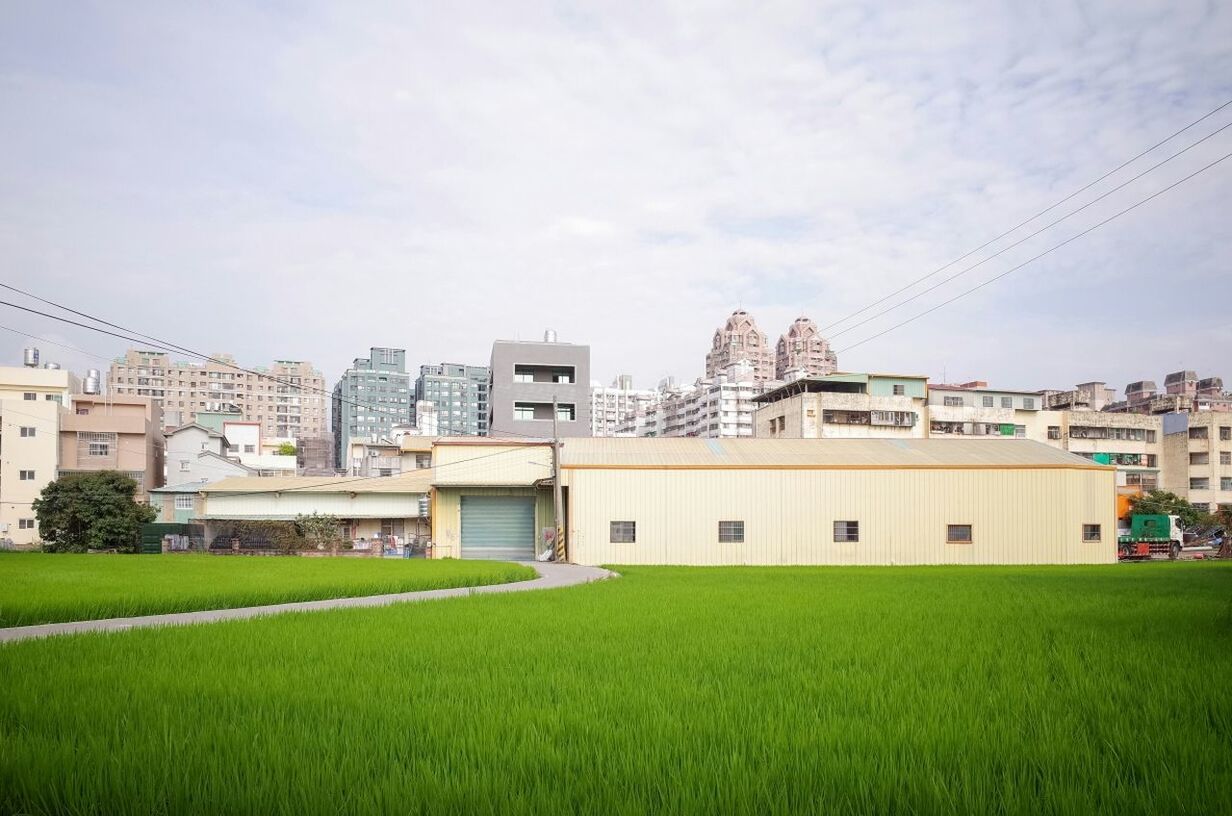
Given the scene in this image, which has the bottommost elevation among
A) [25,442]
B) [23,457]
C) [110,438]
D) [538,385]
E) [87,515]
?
[87,515]

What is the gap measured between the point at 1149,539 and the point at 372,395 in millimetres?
163805

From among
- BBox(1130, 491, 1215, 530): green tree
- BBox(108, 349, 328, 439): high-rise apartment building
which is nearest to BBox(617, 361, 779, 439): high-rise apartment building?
BBox(1130, 491, 1215, 530): green tree

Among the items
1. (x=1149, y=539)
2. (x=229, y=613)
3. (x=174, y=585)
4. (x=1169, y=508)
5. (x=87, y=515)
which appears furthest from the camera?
(x=1169, y=508)

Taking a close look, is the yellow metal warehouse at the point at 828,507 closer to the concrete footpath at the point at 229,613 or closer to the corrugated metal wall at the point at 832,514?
the corrugated metal wall at the point at 832,514

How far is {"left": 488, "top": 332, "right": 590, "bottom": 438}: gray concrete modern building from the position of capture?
68500mm

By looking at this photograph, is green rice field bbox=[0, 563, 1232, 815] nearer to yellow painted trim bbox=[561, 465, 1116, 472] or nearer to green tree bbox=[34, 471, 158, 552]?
yellow painted trim bbox=[561, 465, 1116, 472]

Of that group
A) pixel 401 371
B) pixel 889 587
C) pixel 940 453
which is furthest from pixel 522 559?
pixel 401 371

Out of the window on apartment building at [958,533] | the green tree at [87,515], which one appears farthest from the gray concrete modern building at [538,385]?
the window on apartment building at [958,533]

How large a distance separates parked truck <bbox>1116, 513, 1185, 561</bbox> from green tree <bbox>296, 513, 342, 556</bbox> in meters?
40.4

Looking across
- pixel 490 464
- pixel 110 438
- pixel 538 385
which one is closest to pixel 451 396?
pixel 538 385

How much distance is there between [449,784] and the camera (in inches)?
152

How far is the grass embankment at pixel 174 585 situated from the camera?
1290cm

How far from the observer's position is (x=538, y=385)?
229 ft

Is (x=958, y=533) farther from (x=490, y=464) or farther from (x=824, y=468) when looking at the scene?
(x=490, y=464)
